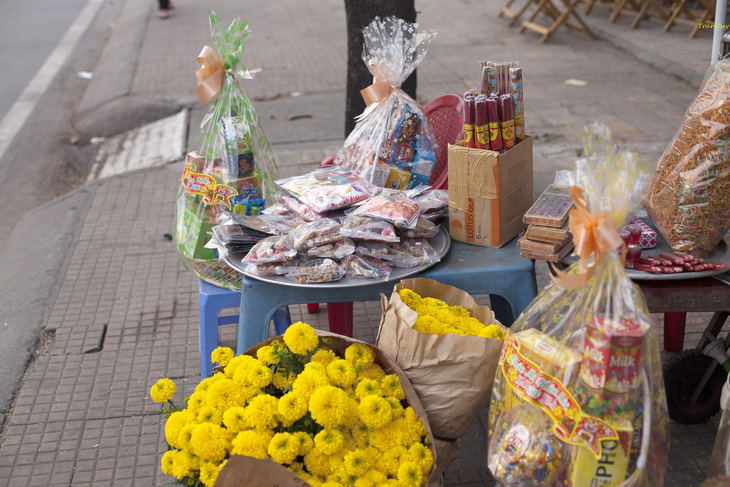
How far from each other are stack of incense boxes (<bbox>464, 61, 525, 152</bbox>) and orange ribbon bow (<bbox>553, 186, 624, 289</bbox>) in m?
0.70

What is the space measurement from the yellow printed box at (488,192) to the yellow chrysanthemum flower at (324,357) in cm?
74

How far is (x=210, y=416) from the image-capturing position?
189 centimetres

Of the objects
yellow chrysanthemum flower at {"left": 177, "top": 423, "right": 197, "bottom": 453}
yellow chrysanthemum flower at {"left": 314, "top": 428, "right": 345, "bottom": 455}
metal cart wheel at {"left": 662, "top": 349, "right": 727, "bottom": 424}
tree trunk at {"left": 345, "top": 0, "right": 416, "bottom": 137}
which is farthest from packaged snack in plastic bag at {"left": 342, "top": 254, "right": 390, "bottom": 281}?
tree trunk at {"left": 345, "top": 0, "right": 416, "bottom": 137}

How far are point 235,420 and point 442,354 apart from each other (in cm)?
61

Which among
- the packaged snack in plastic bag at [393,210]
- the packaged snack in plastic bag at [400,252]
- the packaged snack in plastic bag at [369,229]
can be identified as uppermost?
the packaged snack in plastic bag at [393,210]

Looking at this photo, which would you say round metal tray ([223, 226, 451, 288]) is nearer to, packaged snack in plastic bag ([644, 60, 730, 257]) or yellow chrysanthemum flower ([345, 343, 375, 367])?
yellow chrysanthemum flower ([345, 343, 375, 367])

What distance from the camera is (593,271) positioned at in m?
1.69

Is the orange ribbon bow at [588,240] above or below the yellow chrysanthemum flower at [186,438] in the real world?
above

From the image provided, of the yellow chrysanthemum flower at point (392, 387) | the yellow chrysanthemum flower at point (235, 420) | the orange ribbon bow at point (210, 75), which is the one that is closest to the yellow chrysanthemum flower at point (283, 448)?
the yellow chrysanthemum flower at point (235, 420)

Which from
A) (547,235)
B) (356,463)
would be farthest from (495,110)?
(356,463)

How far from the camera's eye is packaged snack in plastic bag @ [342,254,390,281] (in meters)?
2.29

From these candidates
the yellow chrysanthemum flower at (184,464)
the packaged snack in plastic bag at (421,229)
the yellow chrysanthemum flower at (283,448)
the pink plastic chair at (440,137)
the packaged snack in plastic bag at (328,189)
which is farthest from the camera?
the pink plastic chair at (440,137)

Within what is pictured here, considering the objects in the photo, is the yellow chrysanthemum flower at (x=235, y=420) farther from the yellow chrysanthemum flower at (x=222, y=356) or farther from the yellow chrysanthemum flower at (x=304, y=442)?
the yellow chrysanthemum flower at (x=222, y=356)

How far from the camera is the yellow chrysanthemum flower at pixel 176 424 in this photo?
188 cm
